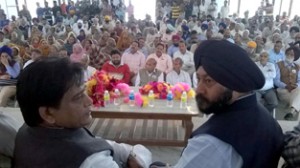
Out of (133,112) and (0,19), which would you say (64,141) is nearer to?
(133,112)

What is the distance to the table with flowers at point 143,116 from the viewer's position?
2.75 metres

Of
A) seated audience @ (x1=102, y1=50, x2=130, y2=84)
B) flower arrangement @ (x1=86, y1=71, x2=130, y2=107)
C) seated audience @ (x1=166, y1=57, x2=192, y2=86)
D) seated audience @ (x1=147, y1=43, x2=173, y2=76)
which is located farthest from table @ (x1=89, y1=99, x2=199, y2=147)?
seated audience @ (x1=147, y1=43, x2=173, y2=76)

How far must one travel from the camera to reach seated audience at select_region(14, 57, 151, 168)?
2.67 ft

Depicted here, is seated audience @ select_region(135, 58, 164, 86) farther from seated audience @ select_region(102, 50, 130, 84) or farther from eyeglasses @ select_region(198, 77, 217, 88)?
eyeglasses @ select_region(198, 77, 217, 88)

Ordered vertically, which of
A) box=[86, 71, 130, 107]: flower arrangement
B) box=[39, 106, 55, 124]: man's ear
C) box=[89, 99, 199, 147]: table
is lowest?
box=[89, 99, 199, 147]: table

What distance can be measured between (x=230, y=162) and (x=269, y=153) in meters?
0.16

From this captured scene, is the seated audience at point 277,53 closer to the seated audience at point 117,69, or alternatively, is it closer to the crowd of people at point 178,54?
the crowd of people at point 178,54

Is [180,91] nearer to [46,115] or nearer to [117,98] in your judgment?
[117,98]

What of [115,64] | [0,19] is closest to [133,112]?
[115,64]

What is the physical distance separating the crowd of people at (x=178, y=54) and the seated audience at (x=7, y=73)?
0.01 meters

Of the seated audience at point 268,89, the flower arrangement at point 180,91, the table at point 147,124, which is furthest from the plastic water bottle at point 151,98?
the seated audience at point 268,89

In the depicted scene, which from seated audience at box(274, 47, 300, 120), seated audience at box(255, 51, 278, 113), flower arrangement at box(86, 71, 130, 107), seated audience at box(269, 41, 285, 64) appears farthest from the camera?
seated audience at box(269, 41, 285, 64)

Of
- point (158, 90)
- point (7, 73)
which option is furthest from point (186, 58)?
point (7, 73)

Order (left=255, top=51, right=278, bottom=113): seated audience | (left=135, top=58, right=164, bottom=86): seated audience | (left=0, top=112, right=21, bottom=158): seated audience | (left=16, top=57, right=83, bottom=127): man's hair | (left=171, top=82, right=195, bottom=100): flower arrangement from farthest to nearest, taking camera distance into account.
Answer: (left=135, top=58, right=164, bottom=86): seated audience → (left=255, top=51, right=278, bottom=113): seated audience → (left=171, top=82, right=195, bottom=100): flower arrangement → (left=0, top=112, right=21, bottom=158): seated audience → (left=16, top=57, right=83, bottom=127): man's hair
